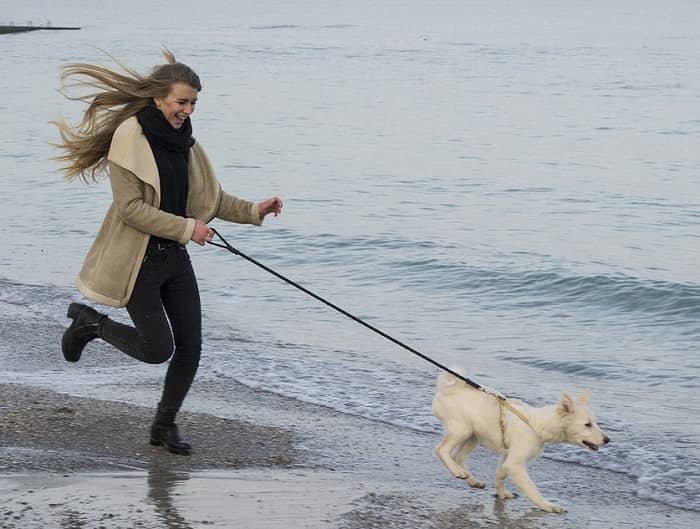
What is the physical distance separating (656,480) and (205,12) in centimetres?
11053

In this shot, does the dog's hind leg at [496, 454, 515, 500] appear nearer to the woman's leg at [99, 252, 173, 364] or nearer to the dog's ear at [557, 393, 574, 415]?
the dog's ear at [557, 393, 574, 415]

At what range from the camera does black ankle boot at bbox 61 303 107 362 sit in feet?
20.4

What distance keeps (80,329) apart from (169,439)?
0.71 meters

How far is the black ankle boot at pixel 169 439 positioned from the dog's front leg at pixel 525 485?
1.57 m

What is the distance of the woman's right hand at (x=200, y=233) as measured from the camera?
18.4ft

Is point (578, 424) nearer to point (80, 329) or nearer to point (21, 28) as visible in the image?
point (80, 329)

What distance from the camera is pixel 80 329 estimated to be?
20.5 ft

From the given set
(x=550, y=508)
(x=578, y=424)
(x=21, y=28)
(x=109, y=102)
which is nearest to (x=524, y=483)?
(x=550, y=508)

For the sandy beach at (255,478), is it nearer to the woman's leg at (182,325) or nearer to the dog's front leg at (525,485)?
the dog's front leg at (525,485)

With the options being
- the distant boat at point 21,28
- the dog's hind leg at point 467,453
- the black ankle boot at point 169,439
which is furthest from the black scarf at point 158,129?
the distant boat at point 21,28

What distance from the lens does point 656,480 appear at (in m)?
6.72

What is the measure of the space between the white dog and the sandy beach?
0.48ft

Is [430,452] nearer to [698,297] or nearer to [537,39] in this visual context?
[698,297]

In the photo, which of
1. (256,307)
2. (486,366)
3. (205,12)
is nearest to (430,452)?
(486,366)
